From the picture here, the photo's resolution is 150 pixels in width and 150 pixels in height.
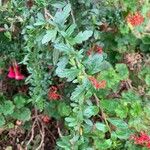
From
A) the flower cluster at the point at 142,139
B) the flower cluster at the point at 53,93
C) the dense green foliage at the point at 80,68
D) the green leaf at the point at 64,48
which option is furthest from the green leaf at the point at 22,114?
the green leaf at the point at 64,48

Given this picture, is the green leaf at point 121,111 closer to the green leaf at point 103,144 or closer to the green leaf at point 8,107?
the green leaf at point 103,144

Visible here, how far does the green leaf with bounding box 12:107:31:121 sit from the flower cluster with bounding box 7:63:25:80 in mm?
135

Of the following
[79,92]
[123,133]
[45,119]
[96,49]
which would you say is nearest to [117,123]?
[123,133]

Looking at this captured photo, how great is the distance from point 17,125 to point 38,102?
0.28 m

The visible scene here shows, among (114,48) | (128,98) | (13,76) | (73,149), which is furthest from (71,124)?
(114,48)

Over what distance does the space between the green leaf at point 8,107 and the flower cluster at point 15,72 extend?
0.35 feet

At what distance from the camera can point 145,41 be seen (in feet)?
5.98

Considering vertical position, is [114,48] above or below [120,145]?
above

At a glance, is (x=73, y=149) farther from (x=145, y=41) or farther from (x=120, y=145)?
(x=145, y=41)

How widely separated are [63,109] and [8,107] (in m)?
0.23

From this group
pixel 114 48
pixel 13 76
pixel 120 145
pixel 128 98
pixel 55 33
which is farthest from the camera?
pixel 114 48

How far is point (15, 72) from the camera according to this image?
1.65 metres

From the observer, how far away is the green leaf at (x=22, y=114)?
170 cm

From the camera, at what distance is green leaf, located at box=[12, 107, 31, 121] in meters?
1.70
